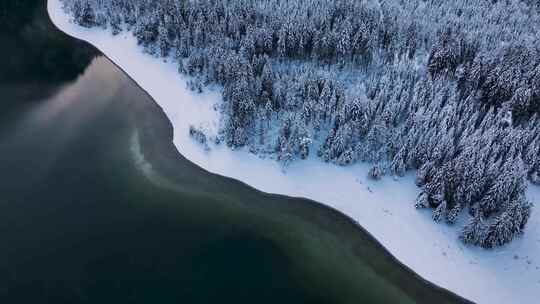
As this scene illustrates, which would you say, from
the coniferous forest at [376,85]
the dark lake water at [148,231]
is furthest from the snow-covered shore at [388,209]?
the coniferous forest at [376,85]

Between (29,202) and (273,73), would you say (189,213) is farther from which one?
(273,73)

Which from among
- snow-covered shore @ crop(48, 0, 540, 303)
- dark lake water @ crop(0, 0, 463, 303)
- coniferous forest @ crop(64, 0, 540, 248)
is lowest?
dark lake water @ crop(0, 0, 463, 303)

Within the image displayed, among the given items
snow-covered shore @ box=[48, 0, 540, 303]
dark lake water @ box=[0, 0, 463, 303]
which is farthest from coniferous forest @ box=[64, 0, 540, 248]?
dark lake water @ box=[0, 0, 463, 303]

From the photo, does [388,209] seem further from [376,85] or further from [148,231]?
[148,231]

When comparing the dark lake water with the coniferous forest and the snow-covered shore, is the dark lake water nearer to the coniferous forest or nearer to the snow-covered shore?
the snow-covered shore

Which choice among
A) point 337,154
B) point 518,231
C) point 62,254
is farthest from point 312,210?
point 62,254

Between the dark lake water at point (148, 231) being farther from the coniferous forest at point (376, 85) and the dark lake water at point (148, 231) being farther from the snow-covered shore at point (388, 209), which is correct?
the coniferous forest at point (376, 85)

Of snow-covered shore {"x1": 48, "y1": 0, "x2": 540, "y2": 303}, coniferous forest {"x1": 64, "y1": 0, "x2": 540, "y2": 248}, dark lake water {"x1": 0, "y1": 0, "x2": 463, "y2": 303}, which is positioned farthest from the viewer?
coniferous forest {"x1": 64, "y1": 0, "x2": 540, "y2": 248}
